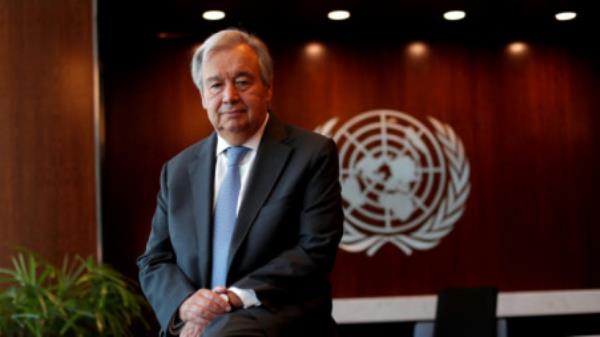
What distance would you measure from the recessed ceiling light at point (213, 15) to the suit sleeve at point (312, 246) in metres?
5.48

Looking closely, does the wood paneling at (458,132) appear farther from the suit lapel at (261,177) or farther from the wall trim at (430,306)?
the suit lapel at (261,177)

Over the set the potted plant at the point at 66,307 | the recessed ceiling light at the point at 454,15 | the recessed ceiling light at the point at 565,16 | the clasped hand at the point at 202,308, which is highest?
the recessed ceiling light at the point at 454,15

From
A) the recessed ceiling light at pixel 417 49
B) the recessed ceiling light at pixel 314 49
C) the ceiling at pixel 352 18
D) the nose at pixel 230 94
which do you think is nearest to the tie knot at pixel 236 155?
the nose at pixel 230 94

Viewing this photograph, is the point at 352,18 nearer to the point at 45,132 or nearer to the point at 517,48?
the point at 517,48

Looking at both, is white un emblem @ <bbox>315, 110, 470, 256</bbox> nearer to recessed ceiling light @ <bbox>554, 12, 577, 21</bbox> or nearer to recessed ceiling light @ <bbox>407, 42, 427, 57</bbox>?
recessed ceiling light @ <bbox>407, 42, 427, 57</bbox>

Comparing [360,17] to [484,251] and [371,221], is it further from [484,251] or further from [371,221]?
[484,251]

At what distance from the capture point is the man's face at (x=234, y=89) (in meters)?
2.36

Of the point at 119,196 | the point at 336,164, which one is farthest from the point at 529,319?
the point at 336,164

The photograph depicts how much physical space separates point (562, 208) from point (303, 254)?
653cm

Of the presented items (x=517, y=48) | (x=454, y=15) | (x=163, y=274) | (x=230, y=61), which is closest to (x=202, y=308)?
(x=163, y=274)

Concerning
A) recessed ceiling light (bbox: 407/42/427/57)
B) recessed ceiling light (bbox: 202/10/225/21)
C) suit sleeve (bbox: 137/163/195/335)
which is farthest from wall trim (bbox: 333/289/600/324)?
suit sleeve (bbox: 137/163/195/335)

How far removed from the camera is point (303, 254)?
2270mm

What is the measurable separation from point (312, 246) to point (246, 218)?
167 millimetres

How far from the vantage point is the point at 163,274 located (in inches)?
93.9
